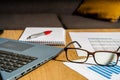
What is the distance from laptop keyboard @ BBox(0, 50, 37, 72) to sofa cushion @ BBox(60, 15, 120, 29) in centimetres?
122

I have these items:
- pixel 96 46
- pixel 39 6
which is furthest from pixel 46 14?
pixel 96 46

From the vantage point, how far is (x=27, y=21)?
2070mm

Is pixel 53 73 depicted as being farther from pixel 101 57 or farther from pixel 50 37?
pixel 50 37

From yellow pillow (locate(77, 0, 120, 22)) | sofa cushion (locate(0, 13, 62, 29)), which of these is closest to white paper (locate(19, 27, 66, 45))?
sofa cushion (locate(0, 13, 62, 29))

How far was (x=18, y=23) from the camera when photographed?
2010 mm

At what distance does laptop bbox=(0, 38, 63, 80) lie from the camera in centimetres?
72

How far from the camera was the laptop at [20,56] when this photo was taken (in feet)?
2.37

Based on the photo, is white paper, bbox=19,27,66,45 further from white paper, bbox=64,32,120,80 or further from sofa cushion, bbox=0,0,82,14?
sofa cushion, bbox=0,0,82,14

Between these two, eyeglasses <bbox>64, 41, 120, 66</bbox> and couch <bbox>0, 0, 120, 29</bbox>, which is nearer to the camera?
eyeglasses <bbox>64, 41, 120, 66</bbox>

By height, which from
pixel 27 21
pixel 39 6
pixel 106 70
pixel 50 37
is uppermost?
pixel 39 6

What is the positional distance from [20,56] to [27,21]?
1.28m

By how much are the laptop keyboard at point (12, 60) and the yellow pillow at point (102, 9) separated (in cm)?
154

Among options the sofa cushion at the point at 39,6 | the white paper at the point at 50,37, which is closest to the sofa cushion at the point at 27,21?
the sofa cushion at the point at 39,6

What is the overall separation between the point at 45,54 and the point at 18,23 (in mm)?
1206
